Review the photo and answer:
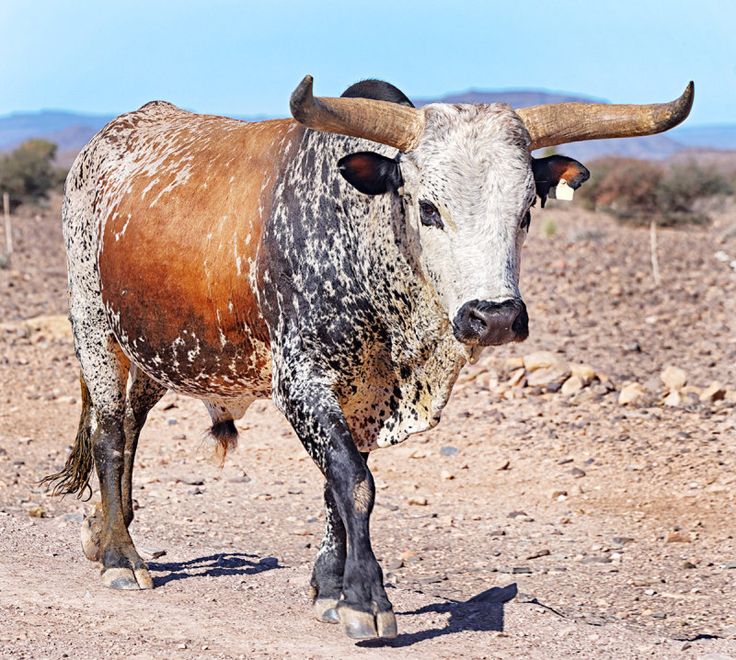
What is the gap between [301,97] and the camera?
4969 millimetres

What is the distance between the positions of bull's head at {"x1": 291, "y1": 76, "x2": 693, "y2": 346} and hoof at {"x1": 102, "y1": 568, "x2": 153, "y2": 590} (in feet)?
7.88

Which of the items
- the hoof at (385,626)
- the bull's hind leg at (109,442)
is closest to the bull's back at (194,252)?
the bull's hind leg at (109,442)

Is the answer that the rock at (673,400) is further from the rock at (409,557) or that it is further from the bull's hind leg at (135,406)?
the bull's hind leg at (135,406)

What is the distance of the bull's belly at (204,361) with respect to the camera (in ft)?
20.5

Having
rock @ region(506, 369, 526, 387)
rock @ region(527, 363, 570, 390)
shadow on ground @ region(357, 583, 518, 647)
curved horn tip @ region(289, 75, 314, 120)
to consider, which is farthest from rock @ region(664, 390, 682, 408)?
curved horn tip @ region(289, 75, 314, 120)

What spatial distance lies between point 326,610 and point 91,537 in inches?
69.9

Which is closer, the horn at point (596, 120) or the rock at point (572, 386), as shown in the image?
the horn at point (596, 120)

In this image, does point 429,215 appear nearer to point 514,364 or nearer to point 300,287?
point 300,287

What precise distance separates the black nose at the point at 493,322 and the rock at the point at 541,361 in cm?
689

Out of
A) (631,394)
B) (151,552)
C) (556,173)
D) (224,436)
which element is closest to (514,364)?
(631,394)

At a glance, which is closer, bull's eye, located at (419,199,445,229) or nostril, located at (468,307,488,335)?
nostril, located at (468,307,488,335)

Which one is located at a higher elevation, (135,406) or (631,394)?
(135,406)

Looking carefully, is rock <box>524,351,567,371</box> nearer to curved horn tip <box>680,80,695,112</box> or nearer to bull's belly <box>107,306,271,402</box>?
bull's belly <box>107,306,271,402</box>

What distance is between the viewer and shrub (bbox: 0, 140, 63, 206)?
Result: 4050cm
